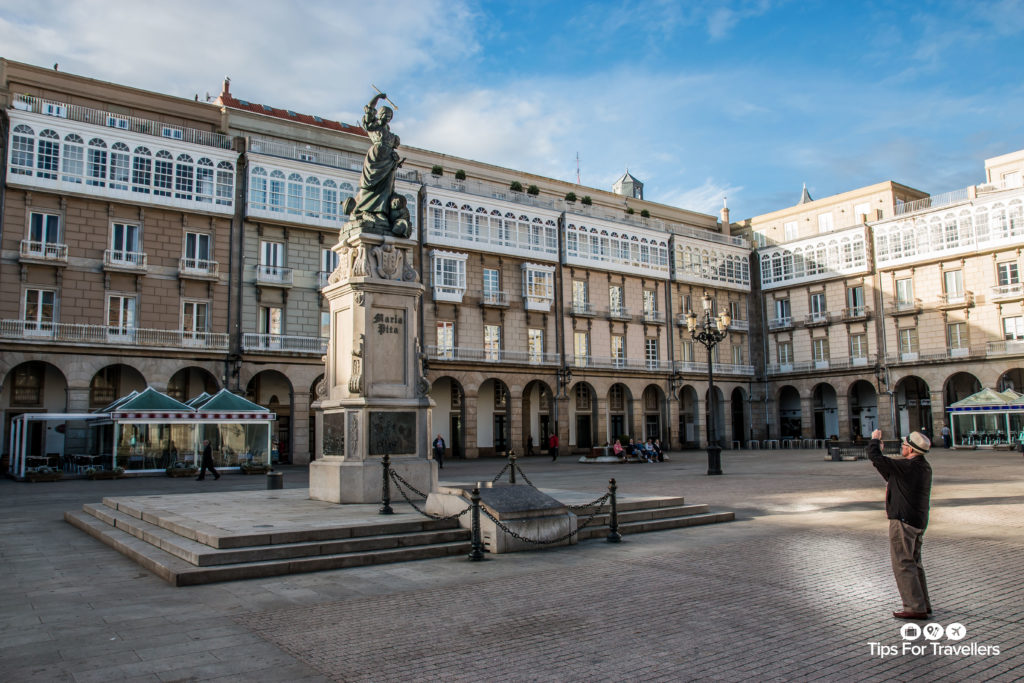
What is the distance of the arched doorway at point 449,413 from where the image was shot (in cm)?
4062

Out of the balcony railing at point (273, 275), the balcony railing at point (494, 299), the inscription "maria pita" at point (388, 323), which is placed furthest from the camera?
the balcony railing at point (494, 299)

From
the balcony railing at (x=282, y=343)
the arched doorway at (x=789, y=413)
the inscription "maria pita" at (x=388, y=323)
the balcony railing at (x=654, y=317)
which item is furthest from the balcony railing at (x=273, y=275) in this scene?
the arched doorway at (x=789, y=413)

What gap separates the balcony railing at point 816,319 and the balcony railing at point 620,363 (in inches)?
419

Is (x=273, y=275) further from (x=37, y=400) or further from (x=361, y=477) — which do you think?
(x=361, y=477)

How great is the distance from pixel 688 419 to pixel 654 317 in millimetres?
7829

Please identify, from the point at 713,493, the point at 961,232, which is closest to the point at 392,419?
the point at 713,493

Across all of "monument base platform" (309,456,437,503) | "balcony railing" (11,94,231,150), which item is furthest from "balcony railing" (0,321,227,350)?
"monument base platform" (309,456,437,503)

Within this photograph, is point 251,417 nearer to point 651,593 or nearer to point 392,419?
point 392,419

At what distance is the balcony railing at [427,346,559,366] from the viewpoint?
127ft

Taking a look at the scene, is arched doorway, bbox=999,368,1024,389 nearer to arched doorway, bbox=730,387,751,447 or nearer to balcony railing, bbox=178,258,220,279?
arched doorway, bbox=730,387,751,447

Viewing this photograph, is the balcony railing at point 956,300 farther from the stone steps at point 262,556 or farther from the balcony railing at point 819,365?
the stone steps at point 262,556

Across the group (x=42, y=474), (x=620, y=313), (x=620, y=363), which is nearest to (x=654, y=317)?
(x=620, y=313)

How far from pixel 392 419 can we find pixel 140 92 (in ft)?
108

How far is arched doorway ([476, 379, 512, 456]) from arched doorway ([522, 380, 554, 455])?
61.2 inches
